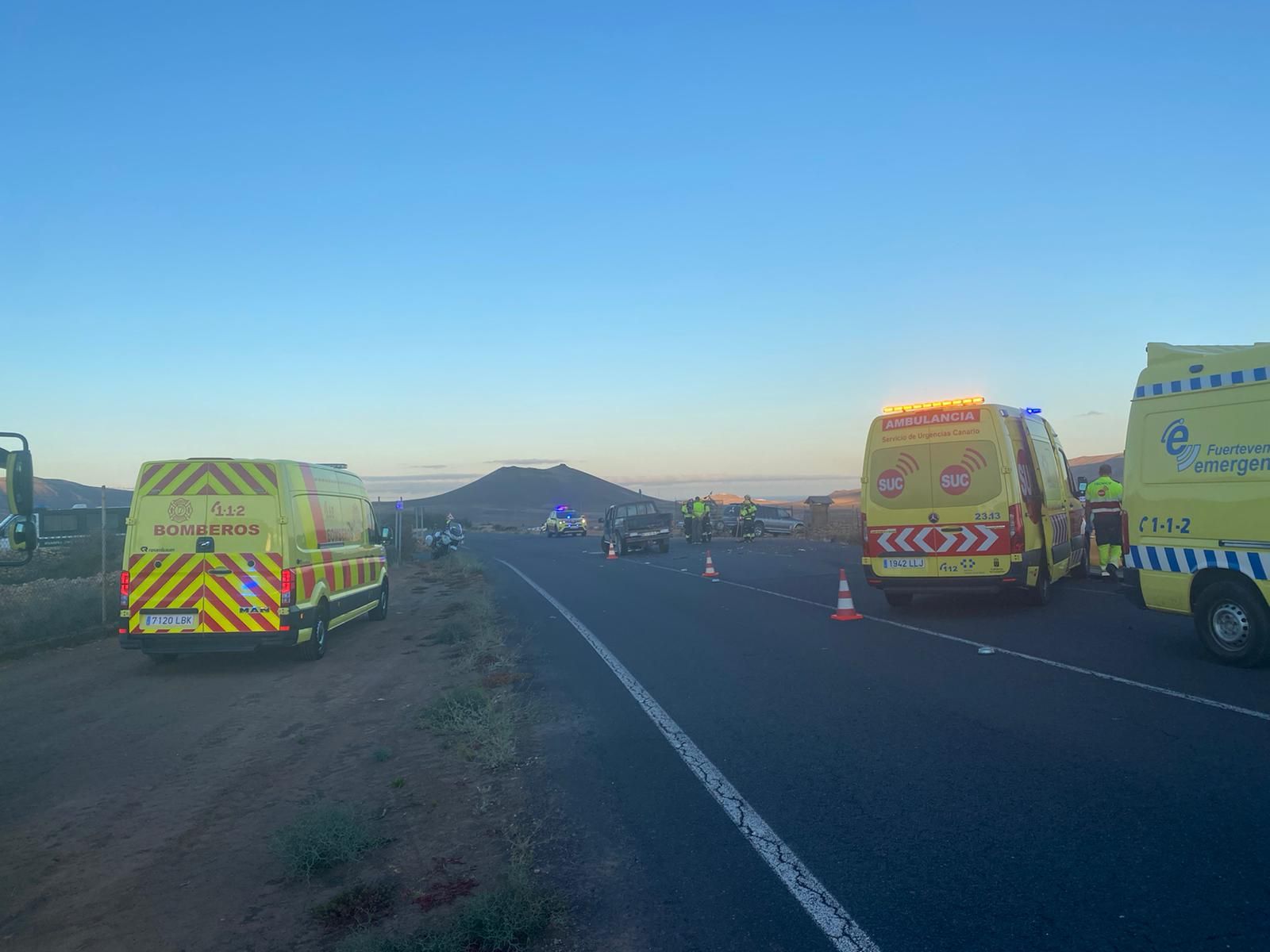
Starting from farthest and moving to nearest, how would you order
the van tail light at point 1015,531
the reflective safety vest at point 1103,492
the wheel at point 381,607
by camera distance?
the reflective safety vest at point 1103,492
the wheel at point 381,607
the van tail light at point 1015,531

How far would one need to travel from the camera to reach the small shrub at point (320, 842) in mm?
4848

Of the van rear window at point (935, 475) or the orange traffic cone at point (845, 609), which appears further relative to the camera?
the orange traffic cone at point (845, 609)

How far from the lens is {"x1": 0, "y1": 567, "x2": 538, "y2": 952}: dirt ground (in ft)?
14.5

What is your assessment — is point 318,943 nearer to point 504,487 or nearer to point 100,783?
point 100,783

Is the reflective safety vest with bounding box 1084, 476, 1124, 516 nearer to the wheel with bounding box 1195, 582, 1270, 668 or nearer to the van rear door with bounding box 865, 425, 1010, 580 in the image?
the van rear door with bounding box 865, 425, 1010, 580

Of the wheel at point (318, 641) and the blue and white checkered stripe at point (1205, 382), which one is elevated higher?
the blue and white checkered stripe at point (1205, 382)

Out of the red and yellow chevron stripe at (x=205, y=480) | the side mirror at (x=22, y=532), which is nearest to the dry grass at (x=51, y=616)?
the red and yellow chevron stripe at (x=205, y=480)

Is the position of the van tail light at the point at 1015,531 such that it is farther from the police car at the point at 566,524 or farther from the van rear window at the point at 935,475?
the police car at the point at 566,524

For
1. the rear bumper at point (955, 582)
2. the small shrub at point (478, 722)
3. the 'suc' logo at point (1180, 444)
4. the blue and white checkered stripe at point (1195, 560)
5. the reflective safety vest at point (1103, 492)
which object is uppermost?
the 'suc' logo at point (1180, 444)

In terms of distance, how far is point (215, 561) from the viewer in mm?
10539

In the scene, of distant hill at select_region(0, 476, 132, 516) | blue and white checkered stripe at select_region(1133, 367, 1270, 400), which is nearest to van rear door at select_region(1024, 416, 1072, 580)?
blue and white checkered stripe at select_region(1133, 367, 1270, 400)

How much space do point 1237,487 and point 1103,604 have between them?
4.96 meters

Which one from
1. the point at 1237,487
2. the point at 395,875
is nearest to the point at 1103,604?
the point at 1237,487

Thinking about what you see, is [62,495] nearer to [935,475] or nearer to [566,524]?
[566,524]
